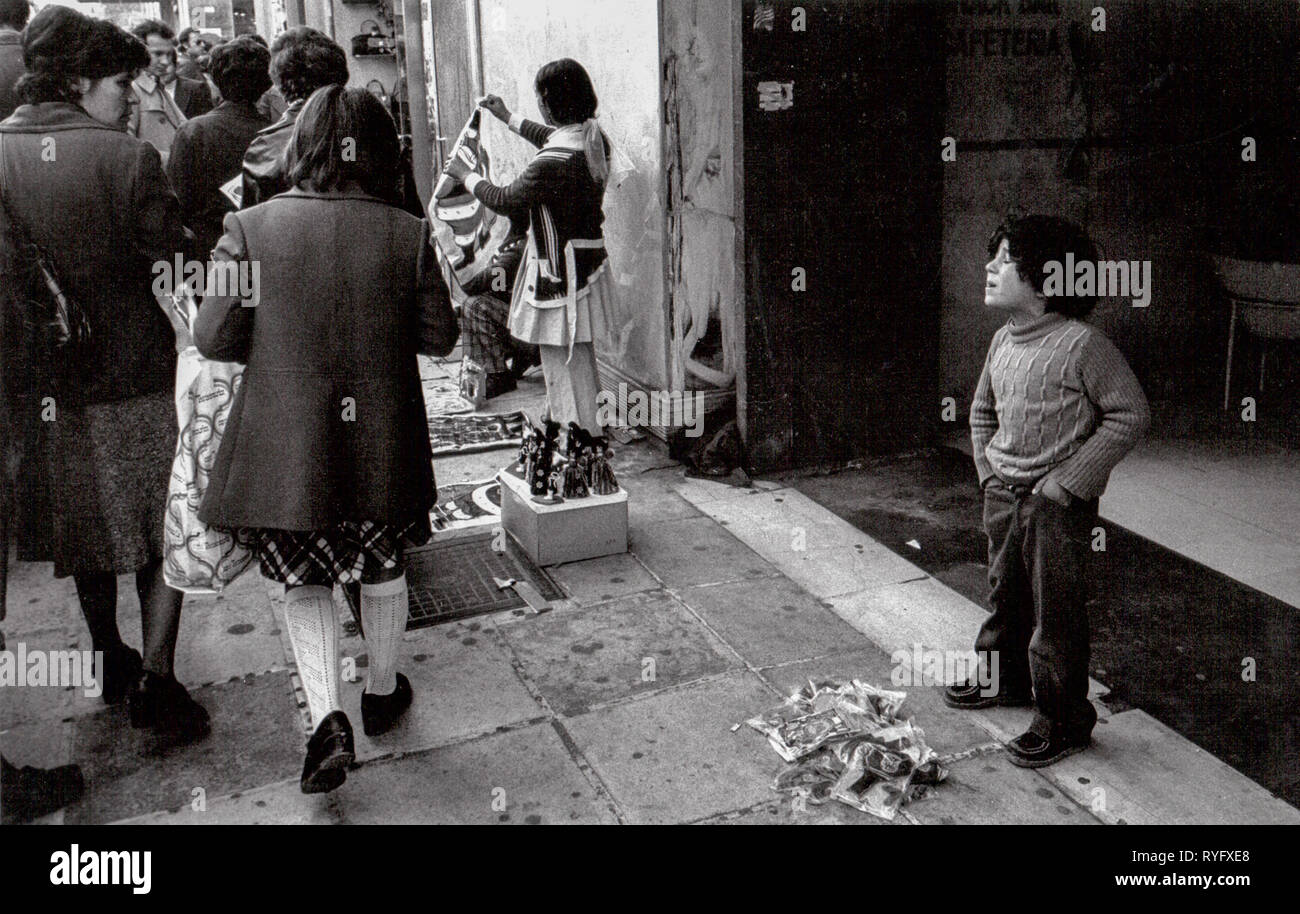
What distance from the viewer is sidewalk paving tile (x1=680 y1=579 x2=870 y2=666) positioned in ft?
14.8

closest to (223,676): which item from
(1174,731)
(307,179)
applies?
(307,179)

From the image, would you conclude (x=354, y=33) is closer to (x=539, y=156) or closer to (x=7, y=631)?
(x=539, y=156)

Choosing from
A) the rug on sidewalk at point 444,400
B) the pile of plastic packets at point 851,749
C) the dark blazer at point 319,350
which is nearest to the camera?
the dark blazer at point 319,350

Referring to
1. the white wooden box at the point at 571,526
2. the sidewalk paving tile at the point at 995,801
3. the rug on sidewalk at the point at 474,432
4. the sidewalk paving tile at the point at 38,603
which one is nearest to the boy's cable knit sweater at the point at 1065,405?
the sidewalk paving tile at the point at 995,801

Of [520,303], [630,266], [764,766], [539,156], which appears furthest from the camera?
[630,266]

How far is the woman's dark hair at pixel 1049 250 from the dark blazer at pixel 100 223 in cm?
267

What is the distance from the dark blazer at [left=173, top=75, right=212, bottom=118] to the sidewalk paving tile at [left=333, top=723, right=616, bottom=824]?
7032mm

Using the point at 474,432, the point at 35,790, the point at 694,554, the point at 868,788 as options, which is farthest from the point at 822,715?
the point at 474,432

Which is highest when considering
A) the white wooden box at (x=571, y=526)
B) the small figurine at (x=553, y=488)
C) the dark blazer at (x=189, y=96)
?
the dark blazer at (x=189, y=96)

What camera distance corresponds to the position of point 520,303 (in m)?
5.65

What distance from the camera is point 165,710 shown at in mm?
3916

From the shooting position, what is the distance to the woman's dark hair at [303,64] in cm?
492

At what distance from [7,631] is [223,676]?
1.14m

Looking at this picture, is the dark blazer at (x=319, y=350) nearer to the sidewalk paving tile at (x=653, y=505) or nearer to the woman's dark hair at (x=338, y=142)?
the woman's dark hair at (x=338, y=142)
